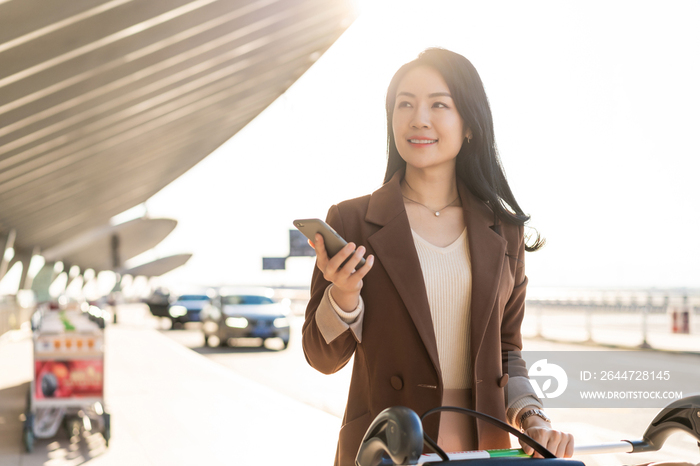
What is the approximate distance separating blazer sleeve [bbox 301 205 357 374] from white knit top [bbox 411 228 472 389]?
0.82 feet

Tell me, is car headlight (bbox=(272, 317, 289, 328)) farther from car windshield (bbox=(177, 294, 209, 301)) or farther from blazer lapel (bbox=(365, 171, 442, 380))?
blazer lapel (bbox=(365, 171, 442, 380))

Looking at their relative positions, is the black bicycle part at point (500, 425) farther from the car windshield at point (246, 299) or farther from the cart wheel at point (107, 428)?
the car windshield at point (246, 299)

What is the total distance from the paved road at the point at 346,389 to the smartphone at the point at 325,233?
125cm

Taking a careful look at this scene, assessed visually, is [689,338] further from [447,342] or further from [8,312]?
[8,312]

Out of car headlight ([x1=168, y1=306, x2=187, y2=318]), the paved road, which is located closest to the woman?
the paved road

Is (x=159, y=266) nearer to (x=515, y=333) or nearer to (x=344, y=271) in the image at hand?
(x=515, y=333)

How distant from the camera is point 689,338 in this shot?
15.1 meters

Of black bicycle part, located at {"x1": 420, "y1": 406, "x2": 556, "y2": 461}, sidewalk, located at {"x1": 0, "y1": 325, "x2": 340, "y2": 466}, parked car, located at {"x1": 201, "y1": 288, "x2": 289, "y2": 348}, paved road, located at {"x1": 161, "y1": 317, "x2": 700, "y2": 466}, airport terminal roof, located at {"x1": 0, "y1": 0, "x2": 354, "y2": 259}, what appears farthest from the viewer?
parked car, located at {"x1": 201, "y1": 288, "x2": 289, "y2": 348}

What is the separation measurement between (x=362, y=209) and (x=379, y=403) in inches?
23.2

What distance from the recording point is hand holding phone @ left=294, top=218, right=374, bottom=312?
64.7 inches

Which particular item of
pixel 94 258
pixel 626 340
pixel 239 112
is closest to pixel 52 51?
pixel 239 112

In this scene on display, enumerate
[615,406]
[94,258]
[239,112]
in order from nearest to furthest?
[615,406] → [239,112] → [94,258]

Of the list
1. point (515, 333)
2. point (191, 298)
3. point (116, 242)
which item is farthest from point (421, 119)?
point (116, 242)

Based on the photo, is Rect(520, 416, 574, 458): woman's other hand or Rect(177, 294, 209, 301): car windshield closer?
Rect(520, 416, 574, 458): woman's other hand
